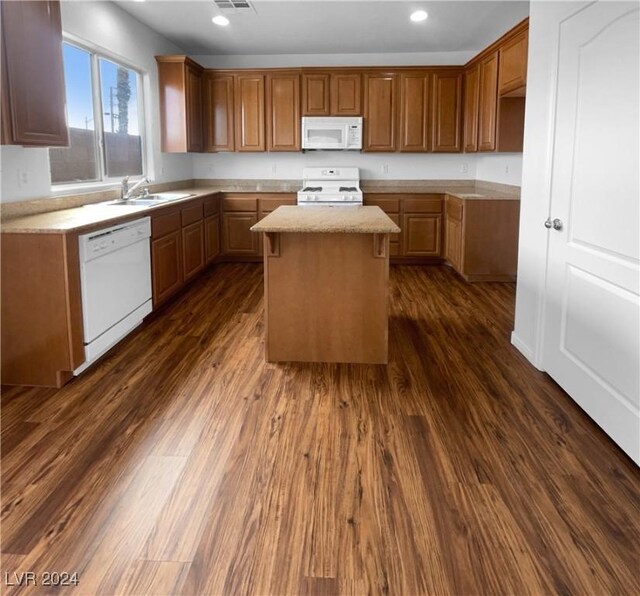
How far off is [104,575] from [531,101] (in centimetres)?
323

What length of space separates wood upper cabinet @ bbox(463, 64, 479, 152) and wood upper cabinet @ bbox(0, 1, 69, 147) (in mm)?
4289

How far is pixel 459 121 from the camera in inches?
264

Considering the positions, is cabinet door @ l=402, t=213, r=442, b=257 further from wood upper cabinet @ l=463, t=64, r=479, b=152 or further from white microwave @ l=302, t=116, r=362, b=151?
white microwave @ l=302, t=116, r=362, b=151

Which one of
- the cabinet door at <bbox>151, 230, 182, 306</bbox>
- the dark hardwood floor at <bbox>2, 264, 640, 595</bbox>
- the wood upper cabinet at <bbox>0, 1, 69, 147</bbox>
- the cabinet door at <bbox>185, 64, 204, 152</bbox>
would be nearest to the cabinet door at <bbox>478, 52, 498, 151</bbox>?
the dark hardwood floor at <bbox>2, 264, 640, 595</bbox>

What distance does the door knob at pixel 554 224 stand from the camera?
3.06 m

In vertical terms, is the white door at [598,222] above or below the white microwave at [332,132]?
below

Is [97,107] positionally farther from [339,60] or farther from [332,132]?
[339,60]

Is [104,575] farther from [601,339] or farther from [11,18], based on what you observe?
[11,18]

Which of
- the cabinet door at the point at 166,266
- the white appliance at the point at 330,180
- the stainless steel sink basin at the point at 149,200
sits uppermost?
the white appliance at the point at 330,180

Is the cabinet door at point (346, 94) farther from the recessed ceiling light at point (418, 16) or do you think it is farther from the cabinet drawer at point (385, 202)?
the recessed ceiling light at point (418, 16)

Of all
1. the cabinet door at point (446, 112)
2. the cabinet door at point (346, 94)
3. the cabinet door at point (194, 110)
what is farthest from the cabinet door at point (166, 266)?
the cabinet door at point (446, 112)

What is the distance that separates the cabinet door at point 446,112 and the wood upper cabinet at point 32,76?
14.5ft

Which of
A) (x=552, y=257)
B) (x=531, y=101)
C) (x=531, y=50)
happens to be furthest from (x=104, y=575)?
(x=531, y=50)

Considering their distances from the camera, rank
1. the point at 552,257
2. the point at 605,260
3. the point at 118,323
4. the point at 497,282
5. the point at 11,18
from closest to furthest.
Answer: the point at 605,260 → the point at 11,18 → the point at 552,257 → the point at 118,323 → the point at 497,282
